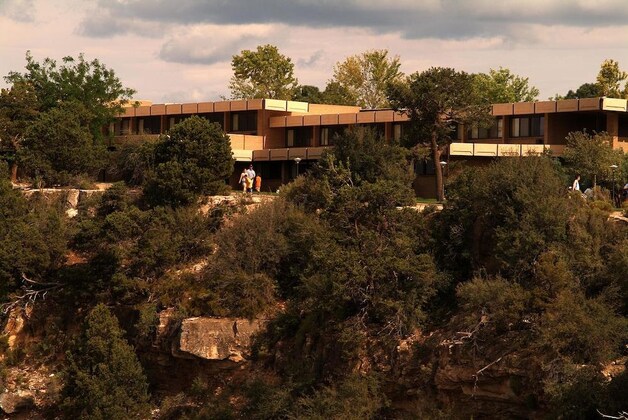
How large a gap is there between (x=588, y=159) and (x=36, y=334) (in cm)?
2412

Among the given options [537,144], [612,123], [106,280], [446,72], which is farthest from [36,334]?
[612,123]

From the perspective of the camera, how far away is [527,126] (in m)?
61.4

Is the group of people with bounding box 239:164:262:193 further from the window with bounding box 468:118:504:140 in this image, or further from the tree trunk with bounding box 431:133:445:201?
the window with bounding box 468:118:504:140

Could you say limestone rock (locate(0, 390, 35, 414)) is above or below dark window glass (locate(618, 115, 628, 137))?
below

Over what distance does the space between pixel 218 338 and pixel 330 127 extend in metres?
22.1

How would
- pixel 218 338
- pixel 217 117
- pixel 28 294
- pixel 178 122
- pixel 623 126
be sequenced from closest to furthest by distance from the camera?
1. pixel 218 338
2. pixel 28 294
3. pixel 623 126
4. pixel 178 122
5. pixel 217 117

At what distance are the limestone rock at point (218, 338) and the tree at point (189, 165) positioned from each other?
26.6 feet

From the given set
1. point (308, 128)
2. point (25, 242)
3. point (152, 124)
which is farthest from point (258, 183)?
point (152, 124)

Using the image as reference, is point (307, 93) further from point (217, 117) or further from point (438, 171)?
point (438, 171)

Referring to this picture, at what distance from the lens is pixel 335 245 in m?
44.5

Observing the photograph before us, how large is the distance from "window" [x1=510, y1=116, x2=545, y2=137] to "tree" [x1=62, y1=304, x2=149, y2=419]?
23787mm

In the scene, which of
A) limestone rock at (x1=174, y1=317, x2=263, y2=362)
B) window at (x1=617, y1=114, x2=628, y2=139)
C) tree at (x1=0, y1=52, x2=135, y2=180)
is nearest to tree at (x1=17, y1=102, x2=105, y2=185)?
tree at (x1=0, y1=52, x2=135, y2=180)

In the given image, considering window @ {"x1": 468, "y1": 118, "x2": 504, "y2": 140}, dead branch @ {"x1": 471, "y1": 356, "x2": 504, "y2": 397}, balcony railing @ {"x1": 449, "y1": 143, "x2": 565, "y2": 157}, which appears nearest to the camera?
dead branch @ {"x1": 471, "y1": 356, "x2": 504, "y2": 397}

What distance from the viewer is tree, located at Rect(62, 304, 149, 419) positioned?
146ft
